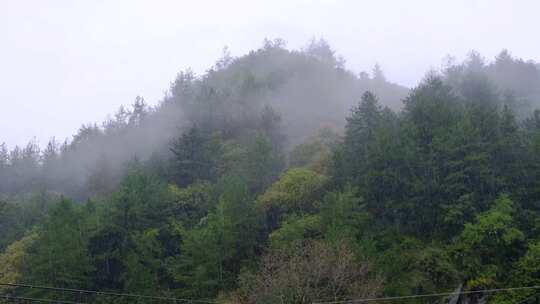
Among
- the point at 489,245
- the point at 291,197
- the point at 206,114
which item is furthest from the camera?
the point at 206,114

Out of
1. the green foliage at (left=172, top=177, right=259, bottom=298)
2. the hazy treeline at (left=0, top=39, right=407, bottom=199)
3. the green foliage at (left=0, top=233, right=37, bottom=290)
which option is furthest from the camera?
the hazy treeline at (left=0, top=39, right=407, bottom=199)

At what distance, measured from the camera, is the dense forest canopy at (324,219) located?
29.7m

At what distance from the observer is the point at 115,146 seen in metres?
78.3

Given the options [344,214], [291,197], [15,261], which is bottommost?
[15,261]

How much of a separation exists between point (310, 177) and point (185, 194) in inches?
405

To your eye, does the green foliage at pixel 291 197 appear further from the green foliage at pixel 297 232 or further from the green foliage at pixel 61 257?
the green foliage at pixel 61 257

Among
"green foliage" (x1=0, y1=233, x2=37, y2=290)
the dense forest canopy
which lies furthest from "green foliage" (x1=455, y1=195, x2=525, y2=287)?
"green foliage" (x1=0, y1=233, x2=37, y2=290)

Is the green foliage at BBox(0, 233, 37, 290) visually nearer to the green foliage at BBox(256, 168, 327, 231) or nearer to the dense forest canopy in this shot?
the dense forest canopy

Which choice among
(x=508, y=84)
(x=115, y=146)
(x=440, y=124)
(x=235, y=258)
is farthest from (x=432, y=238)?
(x=115, y=146)

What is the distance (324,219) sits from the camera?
34.0m

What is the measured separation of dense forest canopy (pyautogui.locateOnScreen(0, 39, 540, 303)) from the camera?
2969 centimetres

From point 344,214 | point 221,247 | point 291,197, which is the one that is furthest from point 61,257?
point 344,214

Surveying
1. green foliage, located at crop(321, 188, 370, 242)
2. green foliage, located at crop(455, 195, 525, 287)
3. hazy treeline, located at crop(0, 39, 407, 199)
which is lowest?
green foliage, located at crop(455, 195, 525, 287)

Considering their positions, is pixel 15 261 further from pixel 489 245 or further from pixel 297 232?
pixel 489 245
